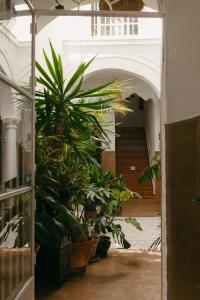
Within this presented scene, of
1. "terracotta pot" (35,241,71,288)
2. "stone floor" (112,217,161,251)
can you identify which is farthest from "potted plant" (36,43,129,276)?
"stone floor" (112,217,161,251)

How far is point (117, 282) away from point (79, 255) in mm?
511

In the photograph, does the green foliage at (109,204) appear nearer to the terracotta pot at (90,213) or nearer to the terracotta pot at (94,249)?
the terracotta pot at (94,249)

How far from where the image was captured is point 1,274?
1888 millimetres

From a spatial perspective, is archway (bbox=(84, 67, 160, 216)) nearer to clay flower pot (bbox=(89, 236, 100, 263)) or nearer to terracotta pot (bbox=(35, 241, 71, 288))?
clay flower pot (bbox=(89, 236, 100, 263))

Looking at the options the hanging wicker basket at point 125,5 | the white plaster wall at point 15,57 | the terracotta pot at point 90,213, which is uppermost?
the hanging wicker basket at point 125,5

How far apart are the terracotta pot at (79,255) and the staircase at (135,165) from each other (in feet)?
13.2

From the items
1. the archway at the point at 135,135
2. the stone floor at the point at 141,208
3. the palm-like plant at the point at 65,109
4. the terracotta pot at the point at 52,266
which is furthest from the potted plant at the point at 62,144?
the stone floor at the point at 141,208

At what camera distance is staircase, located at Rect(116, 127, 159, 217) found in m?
8.53

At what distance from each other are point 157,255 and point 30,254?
2.39 metres

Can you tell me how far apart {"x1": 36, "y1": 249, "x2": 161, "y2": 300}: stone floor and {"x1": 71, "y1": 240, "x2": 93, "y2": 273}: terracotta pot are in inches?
3.7

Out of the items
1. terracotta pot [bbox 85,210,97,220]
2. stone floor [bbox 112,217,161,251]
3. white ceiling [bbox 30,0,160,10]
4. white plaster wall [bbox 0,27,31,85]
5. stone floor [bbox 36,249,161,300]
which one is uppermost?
white ceiling [bbox 30,0,160,10]

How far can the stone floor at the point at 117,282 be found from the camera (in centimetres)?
310

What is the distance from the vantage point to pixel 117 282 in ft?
11.2

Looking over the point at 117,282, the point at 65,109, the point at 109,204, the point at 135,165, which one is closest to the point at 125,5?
the point at 65,109
